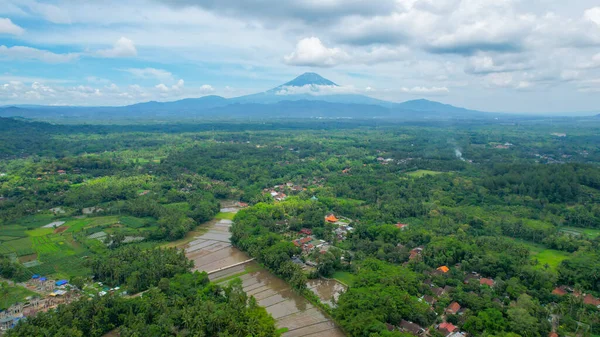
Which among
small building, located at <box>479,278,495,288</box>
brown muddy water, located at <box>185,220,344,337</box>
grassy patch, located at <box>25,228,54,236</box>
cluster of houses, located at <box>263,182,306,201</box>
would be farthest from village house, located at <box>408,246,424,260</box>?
grassy patch, located at <box>25,228,54,236</box>

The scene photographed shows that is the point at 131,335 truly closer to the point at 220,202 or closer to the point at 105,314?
the point at 105,314

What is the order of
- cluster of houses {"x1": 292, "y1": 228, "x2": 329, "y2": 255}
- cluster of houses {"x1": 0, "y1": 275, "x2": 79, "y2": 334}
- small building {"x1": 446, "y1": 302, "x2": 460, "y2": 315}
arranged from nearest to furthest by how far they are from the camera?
cluster of houses {"x1": 0, "y1": 275, "x2": 79, "y2": 334} < small building {"x1": 446, "y1": 302, "x2": 460, "y2": 315} < cluster of houses {"x1": 292, "y1": 228, "x2": 329, "y2": 255}

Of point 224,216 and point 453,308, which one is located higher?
point 453,308

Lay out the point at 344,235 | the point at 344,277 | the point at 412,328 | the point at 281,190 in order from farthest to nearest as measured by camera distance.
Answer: the point at 281,190 < the point at 344,235 < the point at 344,277 < the point at 412,328

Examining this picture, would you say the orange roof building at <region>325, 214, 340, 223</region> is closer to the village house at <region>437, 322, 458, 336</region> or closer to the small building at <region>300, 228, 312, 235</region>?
the small building at <region>300, 228, 312, 235</region>

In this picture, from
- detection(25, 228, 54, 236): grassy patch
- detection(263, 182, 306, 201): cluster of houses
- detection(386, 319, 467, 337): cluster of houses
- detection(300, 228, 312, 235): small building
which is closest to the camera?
detection(386, 319, 467, 337): cluster of houses

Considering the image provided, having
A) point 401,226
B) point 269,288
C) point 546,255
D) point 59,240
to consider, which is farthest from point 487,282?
point 59,240

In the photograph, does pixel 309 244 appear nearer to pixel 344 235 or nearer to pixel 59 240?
pixel 344 235

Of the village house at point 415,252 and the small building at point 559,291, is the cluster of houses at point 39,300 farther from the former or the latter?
the small building at point 559,291
